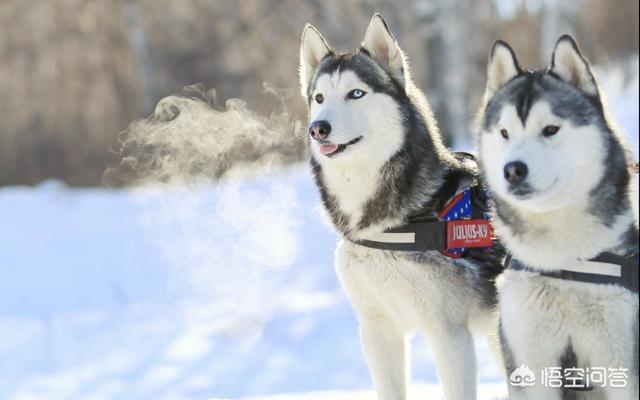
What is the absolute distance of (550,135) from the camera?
2.46 m

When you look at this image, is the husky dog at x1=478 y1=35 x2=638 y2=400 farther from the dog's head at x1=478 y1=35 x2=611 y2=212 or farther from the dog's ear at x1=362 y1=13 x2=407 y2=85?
the dog's ear at x1=362 y1=13 x2=407 y2=85

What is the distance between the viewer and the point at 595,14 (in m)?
17.8

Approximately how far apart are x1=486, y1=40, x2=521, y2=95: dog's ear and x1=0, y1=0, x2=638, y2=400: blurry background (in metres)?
1.18

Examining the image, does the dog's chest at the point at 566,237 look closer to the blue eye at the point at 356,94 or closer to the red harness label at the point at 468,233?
the red harness label at the point at 468,233

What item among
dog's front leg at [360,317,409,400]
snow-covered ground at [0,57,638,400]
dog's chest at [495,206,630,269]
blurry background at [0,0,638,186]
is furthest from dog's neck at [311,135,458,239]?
blurry background at [0,0,638,186]

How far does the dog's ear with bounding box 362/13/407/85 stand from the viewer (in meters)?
3.41

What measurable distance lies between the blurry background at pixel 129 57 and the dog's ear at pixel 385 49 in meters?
9.78

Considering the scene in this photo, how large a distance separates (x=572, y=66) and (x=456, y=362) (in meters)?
1.18

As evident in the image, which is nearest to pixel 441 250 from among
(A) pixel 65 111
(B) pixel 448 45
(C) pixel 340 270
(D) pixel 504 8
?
(C) pixel 340 270

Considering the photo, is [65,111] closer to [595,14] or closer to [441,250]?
[595,14]

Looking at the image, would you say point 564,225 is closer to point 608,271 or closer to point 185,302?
point 608,271

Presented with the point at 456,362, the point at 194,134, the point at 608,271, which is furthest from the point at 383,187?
the point at 194,134

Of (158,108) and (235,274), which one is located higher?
(158,108)

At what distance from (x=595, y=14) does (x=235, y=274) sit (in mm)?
13357
